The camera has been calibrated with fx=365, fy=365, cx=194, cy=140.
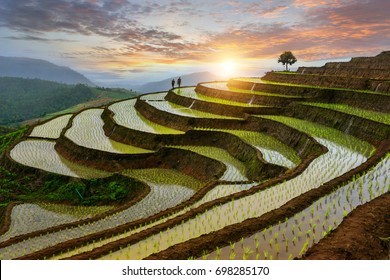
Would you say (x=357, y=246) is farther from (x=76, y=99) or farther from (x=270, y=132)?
(x=76, y=99)

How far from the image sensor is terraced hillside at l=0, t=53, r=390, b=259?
6586 millimetres

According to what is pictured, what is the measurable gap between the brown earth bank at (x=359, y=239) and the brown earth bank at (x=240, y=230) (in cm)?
108

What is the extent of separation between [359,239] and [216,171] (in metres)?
9.38

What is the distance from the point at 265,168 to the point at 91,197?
717cm

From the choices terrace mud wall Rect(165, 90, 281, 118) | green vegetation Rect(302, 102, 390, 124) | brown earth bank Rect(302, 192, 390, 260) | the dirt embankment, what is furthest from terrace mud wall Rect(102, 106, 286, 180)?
the dirt embankment

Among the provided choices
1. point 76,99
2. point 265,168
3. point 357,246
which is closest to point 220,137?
point 265,168

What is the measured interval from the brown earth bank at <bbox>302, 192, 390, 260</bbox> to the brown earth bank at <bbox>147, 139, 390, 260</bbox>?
108cm

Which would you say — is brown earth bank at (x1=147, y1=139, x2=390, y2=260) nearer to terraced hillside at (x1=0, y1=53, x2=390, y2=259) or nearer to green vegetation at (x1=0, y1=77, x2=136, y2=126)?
terraced hillside at (x1=0, y1=53, x2=390, y2=259)

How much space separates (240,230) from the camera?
6.43 metres

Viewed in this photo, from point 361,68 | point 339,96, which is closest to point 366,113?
point 339,96

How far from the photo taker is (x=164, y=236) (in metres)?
6.83

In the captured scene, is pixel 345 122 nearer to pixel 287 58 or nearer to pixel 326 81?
pixel 326 81

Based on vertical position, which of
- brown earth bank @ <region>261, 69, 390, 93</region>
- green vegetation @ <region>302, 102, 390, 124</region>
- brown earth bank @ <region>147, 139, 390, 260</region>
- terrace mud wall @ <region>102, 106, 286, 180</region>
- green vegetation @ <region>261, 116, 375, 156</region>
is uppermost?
→ brown earth bank @ <region>261, 69, 390, 93</region>

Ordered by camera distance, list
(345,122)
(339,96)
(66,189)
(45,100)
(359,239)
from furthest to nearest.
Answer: (45,100)
(339,96)
(345,122)
(66,189)
(359,239)
